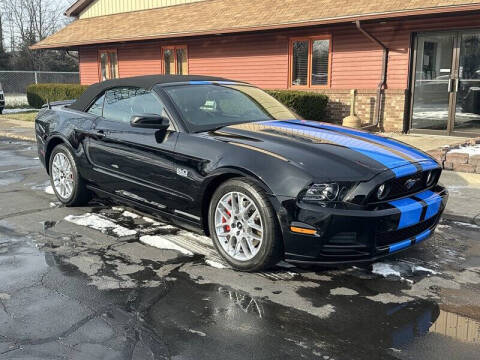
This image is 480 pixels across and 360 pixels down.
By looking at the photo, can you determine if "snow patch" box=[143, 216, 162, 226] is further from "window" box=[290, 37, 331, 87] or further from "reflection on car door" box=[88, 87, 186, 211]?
"window" box=[290, 37, 331, 87]

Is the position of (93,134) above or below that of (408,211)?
above

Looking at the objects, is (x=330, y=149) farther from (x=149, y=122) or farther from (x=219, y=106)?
(x=149, y=122)

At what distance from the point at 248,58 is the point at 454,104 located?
264 inches

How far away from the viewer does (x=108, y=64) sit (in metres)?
20.9

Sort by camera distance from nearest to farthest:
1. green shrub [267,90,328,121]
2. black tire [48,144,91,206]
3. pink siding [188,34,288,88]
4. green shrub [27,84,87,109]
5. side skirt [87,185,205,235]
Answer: side skirt [87,185,205,235], black tire [48,144,91,206], green shrub [267,90,328,121], pink siding [188,34,288,88], green shrub [27,84,87,109]

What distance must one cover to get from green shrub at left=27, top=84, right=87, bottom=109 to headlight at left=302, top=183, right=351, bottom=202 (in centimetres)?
1741

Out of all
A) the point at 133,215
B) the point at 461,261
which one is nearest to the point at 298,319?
the point at 461,261

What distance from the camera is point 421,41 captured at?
1180 centimetres

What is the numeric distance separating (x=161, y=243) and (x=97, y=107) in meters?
1.86

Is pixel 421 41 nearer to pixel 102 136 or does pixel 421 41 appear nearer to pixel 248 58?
pixel 248 58

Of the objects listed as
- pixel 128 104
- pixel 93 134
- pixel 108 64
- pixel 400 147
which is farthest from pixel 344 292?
pixel 108 64

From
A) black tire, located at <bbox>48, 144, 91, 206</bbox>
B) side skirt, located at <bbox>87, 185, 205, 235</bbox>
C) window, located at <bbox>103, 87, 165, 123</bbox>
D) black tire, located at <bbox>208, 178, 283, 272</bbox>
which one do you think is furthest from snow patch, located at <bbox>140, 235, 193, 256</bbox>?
black tire, located at <bbox>48, 144, 91, 206</bbox>

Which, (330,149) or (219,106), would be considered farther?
(219,106)

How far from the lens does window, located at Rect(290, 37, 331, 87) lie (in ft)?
45.1
